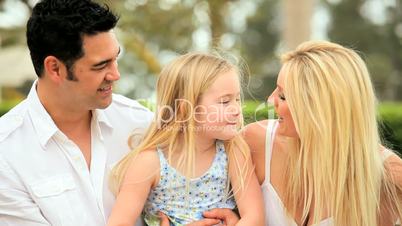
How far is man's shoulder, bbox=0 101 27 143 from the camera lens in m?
2.82

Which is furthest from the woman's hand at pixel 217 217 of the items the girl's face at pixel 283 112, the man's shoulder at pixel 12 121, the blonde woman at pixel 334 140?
the man's shoulder at pixel 12 121

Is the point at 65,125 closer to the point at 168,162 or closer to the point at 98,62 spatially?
the point at 98,62

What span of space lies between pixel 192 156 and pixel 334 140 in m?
0.60

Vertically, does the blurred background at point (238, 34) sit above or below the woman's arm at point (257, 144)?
above

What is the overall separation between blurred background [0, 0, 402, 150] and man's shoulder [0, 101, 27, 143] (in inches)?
63.4

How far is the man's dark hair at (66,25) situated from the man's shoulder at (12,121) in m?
0.26

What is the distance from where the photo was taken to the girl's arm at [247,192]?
8.93ft

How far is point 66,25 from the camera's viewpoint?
2.86m

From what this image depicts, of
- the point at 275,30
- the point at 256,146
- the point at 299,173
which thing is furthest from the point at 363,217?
the point at 275,30

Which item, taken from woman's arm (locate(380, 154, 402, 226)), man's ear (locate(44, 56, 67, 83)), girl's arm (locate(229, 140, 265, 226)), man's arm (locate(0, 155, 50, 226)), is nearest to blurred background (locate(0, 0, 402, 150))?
woman's arm (locate(380, 154, 402, 226))

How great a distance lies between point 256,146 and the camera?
2902 mm

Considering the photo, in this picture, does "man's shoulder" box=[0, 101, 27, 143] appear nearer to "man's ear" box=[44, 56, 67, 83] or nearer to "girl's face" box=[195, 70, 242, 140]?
"man's ear" box=[44, 56, 67, 83]

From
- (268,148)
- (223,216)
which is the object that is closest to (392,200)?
(268,148)

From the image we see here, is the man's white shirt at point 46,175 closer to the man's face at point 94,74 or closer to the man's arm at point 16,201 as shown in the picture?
the man's arm at point 16,201
